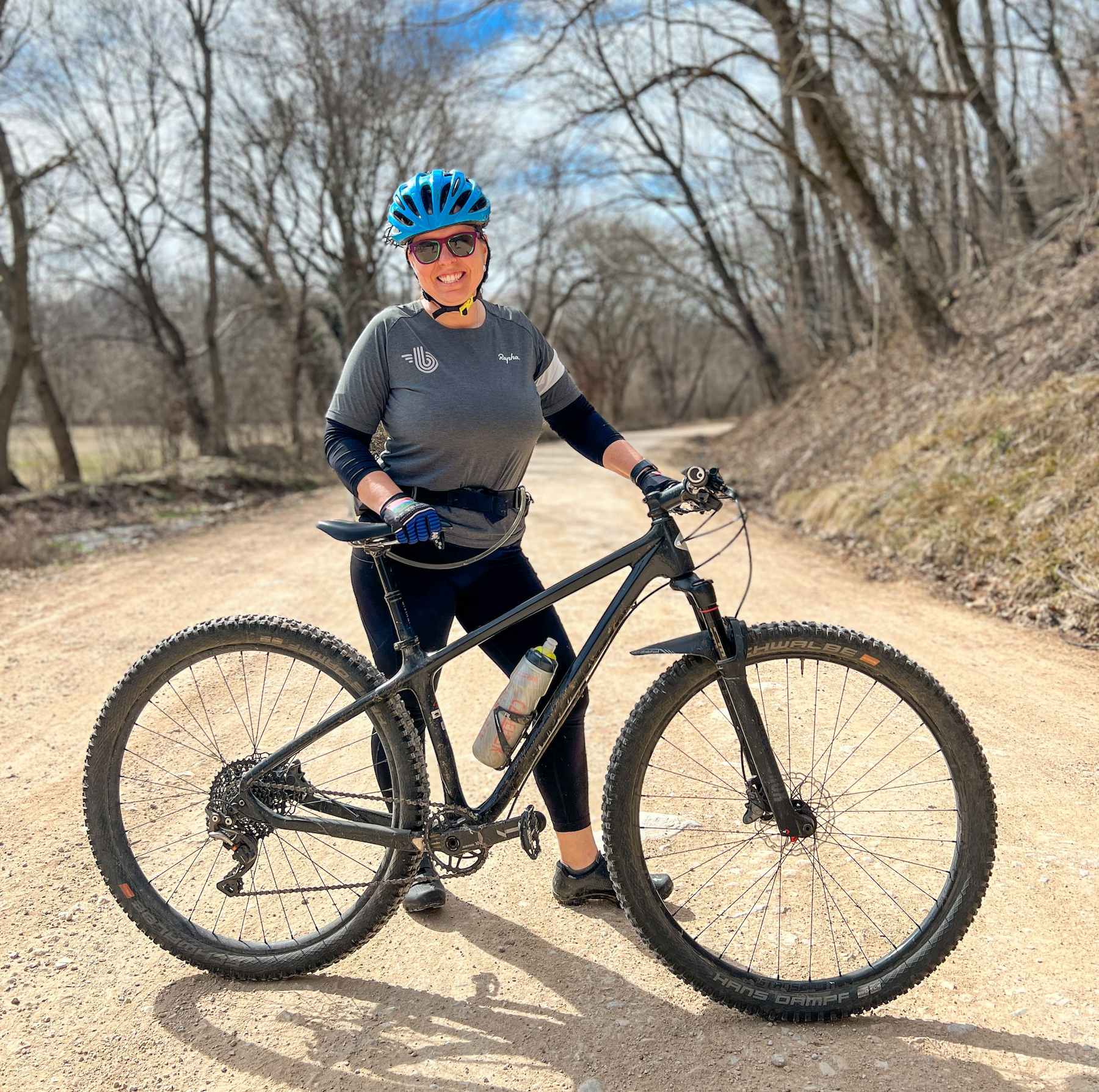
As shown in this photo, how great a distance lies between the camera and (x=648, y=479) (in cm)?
263

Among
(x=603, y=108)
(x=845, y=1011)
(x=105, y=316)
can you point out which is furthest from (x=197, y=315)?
(x=845, y=1011)

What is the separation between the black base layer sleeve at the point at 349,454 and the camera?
99.4 inches

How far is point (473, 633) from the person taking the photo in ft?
8.27

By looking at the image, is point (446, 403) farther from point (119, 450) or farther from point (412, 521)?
point (119, 450)

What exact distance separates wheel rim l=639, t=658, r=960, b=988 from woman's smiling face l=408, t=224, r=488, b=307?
1263 mm

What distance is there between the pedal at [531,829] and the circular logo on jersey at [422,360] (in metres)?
1.22

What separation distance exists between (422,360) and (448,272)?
0.25 metres

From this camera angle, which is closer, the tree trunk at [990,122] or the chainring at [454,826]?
the chainring at [454,826]

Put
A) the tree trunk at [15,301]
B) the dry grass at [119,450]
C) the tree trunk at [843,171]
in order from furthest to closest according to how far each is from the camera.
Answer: the dry grass at [119,450] → the tree trunk at [15,301] → the tree trunk at [843,171]

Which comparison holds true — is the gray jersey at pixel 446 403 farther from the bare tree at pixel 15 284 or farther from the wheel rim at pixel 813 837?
the bare tree at pixel 15 284

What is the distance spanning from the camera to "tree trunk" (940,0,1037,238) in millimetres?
12398

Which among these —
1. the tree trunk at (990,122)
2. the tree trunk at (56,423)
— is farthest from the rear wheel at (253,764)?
the tree trunk at (56,423)

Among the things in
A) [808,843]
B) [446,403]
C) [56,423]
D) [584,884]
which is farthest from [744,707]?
[56,423]

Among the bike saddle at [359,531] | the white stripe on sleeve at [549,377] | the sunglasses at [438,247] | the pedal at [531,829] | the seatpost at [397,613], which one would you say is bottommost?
the pedal at [531,829]
